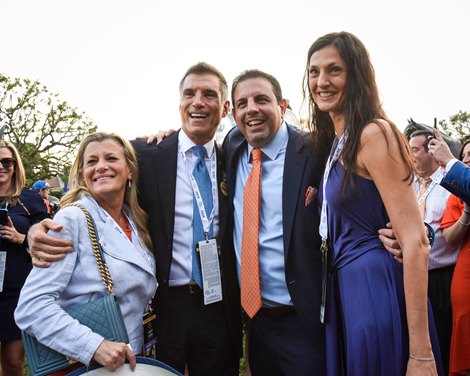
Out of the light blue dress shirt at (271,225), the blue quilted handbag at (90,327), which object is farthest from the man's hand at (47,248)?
the light blue dress shirt at (271,225)

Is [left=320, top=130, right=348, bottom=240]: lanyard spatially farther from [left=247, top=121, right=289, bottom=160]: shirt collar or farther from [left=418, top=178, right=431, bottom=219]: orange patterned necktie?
[left=418, top=178, right=431, bottom=219]: orange patterned necktie

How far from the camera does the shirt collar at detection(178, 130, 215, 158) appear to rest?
9.37ft

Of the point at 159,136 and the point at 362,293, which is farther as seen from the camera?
the point at 159,136

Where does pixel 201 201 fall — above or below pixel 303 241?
above

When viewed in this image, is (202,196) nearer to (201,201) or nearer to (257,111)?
(201,201)

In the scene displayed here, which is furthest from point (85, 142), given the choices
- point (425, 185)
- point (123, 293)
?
point (425, 185)

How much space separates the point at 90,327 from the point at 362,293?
Answer: 1.29 metres

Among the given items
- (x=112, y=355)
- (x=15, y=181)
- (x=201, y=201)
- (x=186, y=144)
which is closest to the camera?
(x=112, y=355)

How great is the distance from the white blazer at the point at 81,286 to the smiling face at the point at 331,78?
4.36 feet

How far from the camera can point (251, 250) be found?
2535 millimetres

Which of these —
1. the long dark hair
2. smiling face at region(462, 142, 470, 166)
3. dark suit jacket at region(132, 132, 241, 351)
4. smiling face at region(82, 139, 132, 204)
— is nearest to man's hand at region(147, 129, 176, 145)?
dark suit jacket at region(132, 132, 241, 351)

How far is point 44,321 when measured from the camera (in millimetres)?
1823

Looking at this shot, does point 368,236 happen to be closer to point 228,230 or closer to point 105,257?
point 228,230

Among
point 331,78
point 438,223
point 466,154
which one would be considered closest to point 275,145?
point 331,78
